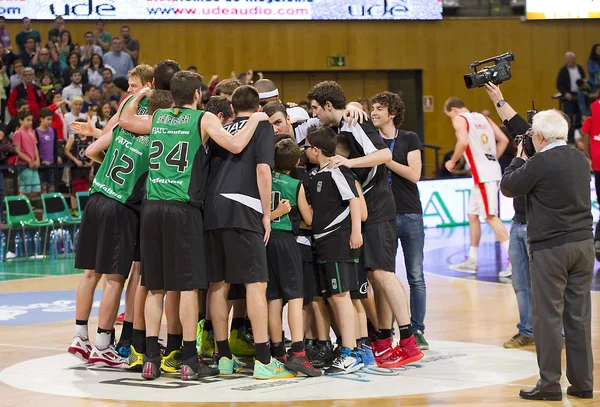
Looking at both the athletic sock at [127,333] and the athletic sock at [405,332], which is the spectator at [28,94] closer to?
the athletic sock at [127,333]

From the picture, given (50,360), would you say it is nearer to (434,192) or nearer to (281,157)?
(281,157)

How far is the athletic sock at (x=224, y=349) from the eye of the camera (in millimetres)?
7199

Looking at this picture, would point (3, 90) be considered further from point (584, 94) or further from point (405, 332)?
point (584, 94)

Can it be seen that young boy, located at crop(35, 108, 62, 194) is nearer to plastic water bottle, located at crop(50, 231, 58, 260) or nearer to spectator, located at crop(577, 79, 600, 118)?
plastic water bottle, located at crop(50, 231, 58, 260)

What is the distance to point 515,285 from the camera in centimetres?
827

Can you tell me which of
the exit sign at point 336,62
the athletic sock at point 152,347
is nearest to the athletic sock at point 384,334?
the athletic sock at point 152,347

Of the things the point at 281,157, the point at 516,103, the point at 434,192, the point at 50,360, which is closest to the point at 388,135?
the point at 281,157

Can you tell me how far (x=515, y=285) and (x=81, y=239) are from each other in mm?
3426

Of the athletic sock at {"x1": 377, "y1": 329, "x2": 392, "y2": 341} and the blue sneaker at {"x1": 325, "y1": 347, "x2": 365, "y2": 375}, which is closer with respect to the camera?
the blue sneaker at {"x1": 325, "y1": 347, "x2": 365, "y2": 375}

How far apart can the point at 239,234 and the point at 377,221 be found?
47.5 inches

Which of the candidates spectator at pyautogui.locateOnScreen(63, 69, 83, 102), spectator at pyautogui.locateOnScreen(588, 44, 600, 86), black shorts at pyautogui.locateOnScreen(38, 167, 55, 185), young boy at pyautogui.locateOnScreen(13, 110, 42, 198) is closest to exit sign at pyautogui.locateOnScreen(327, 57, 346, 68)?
spectator at pyautogui.locateOnScreen(588, 44, 600, 86)

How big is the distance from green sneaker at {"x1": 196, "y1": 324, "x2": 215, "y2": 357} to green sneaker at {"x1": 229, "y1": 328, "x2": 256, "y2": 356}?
17 centimetres

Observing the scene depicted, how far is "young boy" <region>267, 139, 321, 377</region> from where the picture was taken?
7188 mm

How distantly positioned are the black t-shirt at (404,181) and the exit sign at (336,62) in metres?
15.9
